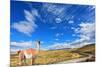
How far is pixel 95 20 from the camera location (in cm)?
182

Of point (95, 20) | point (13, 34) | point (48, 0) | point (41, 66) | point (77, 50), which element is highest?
point (48, 0)

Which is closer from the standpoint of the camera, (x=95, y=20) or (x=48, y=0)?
(x=48, y=0)

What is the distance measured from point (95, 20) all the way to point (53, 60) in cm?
55

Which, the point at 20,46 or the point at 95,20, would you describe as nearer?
the point at 20,46

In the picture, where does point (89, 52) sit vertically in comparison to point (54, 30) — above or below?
below

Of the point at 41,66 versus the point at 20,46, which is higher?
the point at 20,46

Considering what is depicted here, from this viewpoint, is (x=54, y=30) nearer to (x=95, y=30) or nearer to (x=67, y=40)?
(x=67, y=40)

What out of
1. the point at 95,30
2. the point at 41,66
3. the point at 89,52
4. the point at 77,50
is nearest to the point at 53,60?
the point at 41,66

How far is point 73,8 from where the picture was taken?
1.75 meters

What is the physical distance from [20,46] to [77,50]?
1.72ft

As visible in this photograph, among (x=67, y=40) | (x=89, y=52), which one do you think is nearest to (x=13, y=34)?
(x=67, y=40)
